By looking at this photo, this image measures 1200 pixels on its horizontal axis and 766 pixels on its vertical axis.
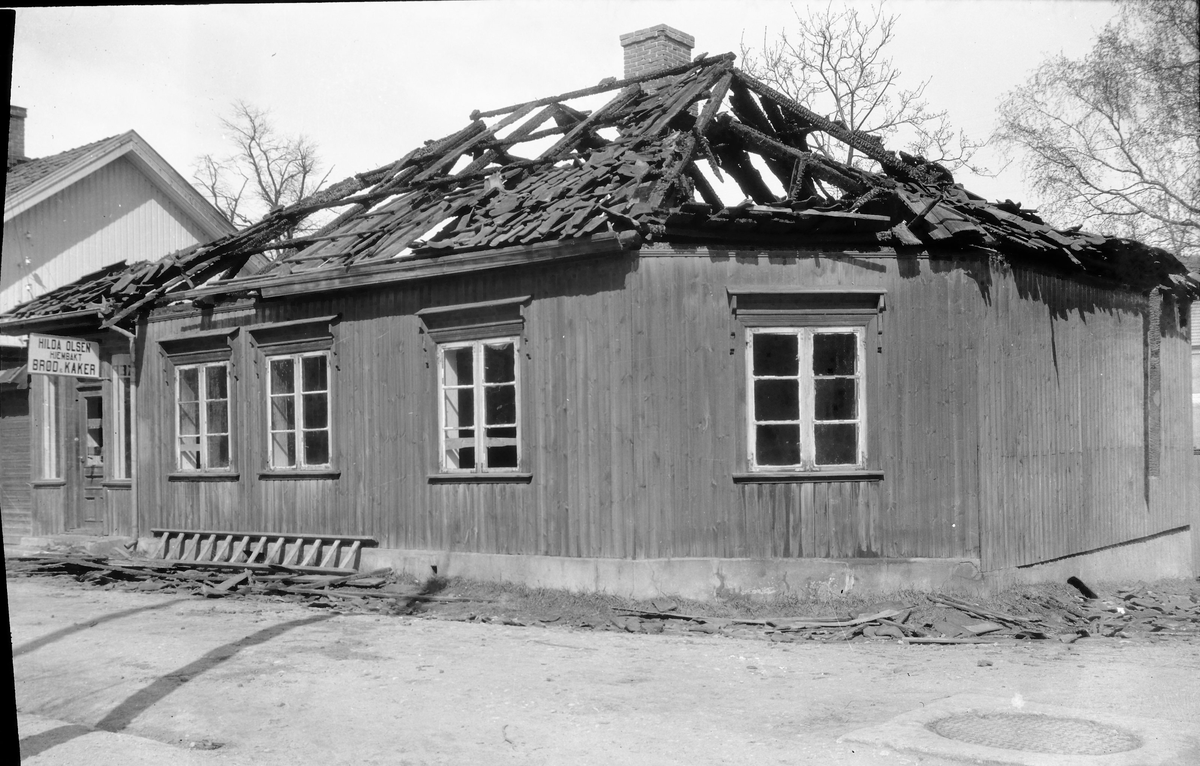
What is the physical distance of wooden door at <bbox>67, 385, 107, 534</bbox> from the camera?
17.9 m

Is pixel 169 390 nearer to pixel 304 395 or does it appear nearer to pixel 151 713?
pixel 304 395

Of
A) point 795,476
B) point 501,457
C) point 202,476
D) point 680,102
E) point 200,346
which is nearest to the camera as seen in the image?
point 795,476

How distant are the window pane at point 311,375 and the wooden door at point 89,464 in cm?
510

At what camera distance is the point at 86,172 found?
18.4 metres

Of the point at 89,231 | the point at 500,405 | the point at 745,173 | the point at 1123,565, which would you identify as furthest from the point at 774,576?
the point at 89,231

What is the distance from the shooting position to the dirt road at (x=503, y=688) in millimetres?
6480

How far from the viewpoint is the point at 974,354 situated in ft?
38.4

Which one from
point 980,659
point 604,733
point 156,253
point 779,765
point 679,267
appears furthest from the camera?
point 156,253

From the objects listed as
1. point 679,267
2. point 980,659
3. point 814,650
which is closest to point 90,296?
point 679,267

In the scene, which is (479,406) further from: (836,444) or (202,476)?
(202,476)

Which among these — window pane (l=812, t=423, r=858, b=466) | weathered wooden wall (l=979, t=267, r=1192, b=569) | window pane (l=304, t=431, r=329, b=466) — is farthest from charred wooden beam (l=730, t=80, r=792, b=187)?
window pane (l=304, t=431, r=329, b=466)

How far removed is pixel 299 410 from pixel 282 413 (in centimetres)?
44

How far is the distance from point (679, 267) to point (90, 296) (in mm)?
10365

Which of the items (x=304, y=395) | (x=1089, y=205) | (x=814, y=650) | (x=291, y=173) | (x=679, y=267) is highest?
(x=291, y=173)
